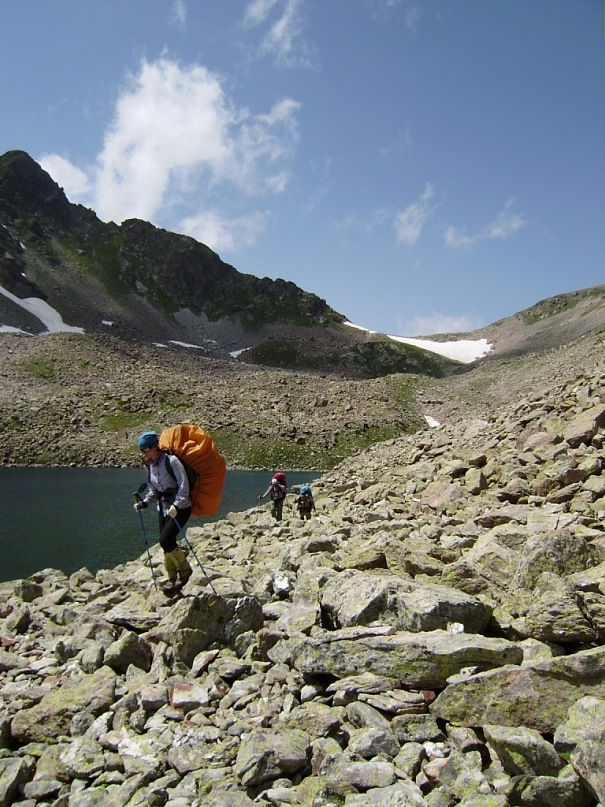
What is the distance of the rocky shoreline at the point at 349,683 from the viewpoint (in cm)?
483

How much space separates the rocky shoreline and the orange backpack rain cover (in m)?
1.91

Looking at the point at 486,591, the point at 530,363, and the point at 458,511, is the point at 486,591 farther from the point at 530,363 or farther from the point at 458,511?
the point at 530,363

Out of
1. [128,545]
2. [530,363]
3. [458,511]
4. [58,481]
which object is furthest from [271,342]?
[458,511]

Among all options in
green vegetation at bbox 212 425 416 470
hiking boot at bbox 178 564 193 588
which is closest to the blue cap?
hiking boot at bbox 178 564 193 588

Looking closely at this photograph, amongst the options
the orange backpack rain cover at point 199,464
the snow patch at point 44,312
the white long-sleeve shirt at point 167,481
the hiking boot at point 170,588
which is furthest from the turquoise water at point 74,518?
the snow patch at point 44,312

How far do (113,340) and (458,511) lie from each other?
128 m

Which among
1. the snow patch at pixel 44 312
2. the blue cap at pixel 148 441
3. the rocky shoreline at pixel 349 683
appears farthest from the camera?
the snow patch at pixel 44 312

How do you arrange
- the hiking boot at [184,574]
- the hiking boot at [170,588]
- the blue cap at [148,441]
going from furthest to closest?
the hiking boot at [184,574] < the hiking boot at [170,588] < the blue cap at [148,441]

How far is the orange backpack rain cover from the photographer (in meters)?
11.2

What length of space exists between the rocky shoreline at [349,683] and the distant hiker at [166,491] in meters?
1.29

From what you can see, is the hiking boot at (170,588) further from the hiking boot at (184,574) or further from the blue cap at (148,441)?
the blue cap at (148,441)

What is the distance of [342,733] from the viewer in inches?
225

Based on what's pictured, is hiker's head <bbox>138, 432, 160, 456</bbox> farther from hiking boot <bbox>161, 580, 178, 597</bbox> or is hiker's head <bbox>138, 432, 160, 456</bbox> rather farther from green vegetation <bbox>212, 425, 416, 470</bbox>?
green vegetation <bbox>212, 425, 416, 470</bbox>

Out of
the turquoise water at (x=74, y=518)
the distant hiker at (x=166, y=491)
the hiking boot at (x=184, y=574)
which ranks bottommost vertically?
the turquoise water at (x=74, y=518)
